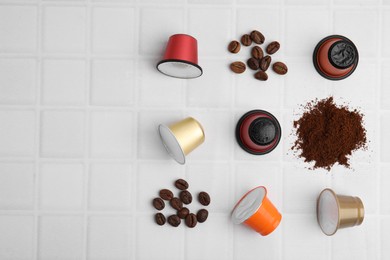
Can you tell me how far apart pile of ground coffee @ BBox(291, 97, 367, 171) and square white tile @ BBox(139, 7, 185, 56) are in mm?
429

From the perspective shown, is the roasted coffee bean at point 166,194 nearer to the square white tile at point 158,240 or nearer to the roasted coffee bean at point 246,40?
the square white tile at point 158,240

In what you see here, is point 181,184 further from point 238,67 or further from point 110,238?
point 238,67

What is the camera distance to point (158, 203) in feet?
3.26

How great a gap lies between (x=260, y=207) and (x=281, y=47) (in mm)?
448

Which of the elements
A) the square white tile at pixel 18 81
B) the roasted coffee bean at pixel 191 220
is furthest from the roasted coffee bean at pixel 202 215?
the square white tile at pixel 18 81

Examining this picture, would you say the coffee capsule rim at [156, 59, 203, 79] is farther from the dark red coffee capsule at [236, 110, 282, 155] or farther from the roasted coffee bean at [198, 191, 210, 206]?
the roasted coffee bean at [198, 191, 210, 206]

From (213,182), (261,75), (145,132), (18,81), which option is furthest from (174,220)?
(18,81)

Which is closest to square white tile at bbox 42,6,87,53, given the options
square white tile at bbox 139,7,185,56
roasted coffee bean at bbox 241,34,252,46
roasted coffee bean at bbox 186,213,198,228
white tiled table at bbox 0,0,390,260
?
white tiled table at bbox 0,0,390,260

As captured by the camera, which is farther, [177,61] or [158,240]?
[158,240]

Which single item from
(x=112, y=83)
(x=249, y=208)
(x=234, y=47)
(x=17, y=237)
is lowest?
(x=17, y=237)

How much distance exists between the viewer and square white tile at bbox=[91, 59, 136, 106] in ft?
3.33

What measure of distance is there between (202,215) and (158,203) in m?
0.12

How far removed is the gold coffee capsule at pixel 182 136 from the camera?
91cm

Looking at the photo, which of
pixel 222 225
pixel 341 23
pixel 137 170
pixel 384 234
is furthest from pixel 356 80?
pixel 137 170
